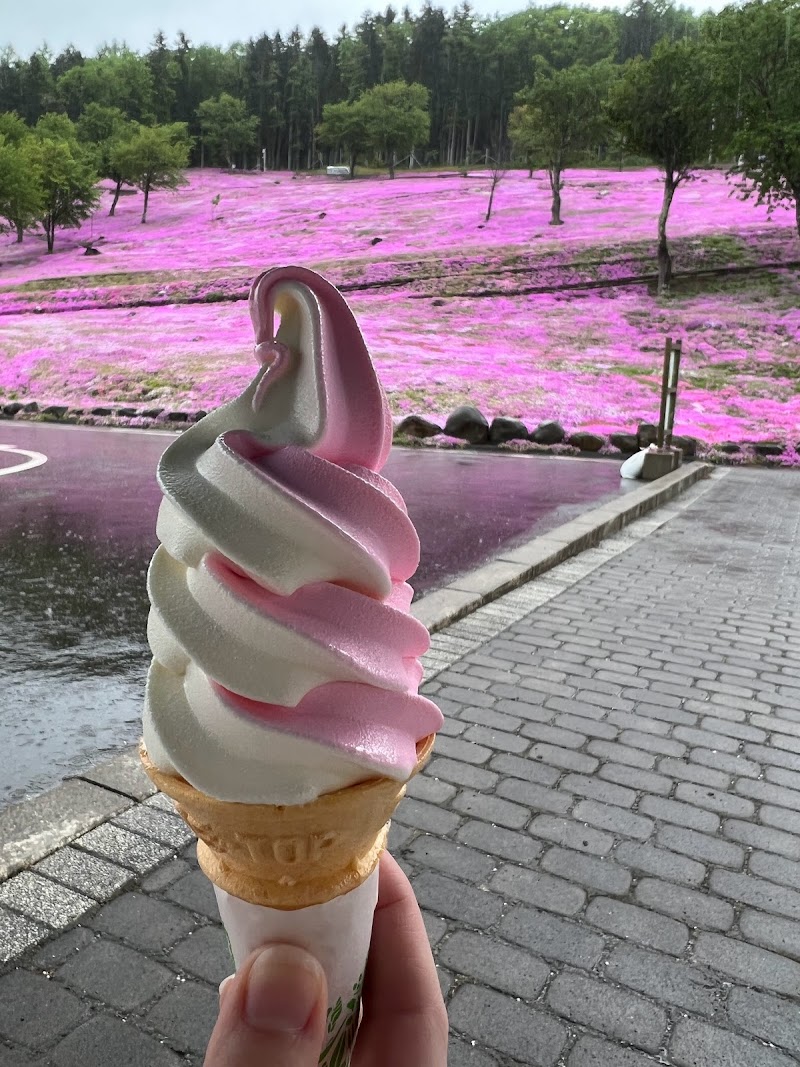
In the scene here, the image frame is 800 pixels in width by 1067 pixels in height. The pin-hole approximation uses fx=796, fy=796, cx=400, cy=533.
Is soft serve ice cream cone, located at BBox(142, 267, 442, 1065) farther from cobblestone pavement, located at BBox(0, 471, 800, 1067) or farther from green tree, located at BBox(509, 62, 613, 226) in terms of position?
green tree, located at BBox(509, 62, 613, 226)

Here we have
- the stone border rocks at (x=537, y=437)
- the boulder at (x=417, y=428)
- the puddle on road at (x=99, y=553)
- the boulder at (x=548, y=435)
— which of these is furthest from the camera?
the boulder at (x=417, y=428)

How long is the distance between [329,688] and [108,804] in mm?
2056

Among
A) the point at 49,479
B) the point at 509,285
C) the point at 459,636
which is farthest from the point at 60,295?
the point at 459,636

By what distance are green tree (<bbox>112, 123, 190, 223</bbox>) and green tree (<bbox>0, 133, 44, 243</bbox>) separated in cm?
569

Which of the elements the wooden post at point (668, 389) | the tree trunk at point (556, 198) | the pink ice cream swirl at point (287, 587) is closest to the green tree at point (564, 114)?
the tree trunk at point (556, 198)

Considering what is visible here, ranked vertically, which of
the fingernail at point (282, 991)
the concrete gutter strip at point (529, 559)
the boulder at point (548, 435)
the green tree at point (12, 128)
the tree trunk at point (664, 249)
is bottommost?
the boulder at point (548, 435)

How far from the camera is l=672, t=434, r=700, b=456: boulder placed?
634 inches

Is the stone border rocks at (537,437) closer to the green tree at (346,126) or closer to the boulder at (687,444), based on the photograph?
the boulder at (687,444)

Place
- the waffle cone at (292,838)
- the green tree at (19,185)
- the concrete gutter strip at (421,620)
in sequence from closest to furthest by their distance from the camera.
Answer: the waffle cone at (292,838)
the concrete gutter strip at (421,620)
the green tree at (19,185)

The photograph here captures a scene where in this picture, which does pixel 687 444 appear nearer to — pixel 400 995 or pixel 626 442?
pixel 626 442

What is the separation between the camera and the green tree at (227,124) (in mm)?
66250

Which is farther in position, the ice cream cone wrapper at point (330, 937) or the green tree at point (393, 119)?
the green tree at point (393, 119)

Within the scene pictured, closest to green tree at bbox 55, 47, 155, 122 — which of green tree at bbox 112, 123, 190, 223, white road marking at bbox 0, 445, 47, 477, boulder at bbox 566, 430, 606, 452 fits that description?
green tree at bbox 112, 123, 190, 223

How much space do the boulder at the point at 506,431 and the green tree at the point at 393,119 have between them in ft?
157
